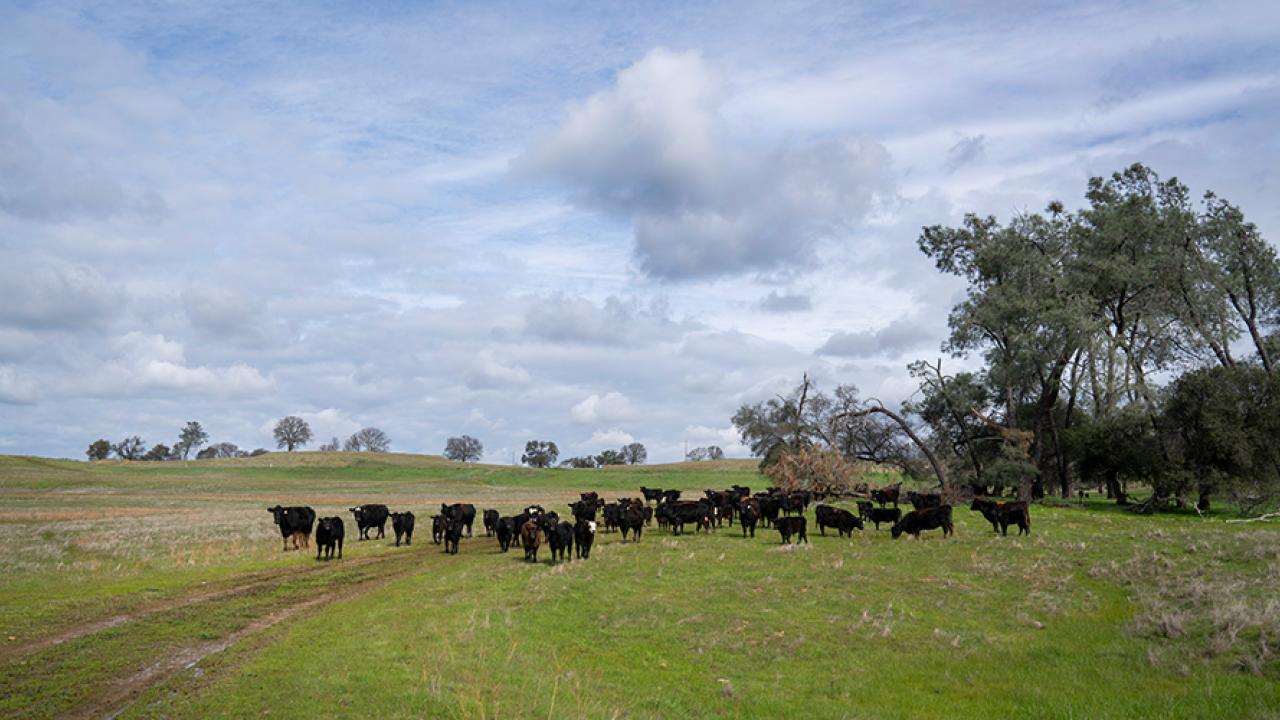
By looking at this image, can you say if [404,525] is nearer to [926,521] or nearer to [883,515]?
[883,515]

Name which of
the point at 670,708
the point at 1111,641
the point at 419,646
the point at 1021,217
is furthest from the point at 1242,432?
the point at 419,646

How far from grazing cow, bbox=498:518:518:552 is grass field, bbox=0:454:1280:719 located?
1501 millimetres

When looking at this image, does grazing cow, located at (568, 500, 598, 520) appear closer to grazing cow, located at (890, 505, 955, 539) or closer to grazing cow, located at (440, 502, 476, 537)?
grazing cow, located at (440, 502, 476, 537)

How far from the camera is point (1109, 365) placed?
4534 cm

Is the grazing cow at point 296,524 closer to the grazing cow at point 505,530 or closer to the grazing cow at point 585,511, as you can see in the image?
the grazing cow at point 505,530

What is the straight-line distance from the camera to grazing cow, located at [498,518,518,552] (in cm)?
2599

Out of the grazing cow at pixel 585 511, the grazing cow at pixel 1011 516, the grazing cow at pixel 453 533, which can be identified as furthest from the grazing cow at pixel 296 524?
the grazing cow at pixel 1011 516

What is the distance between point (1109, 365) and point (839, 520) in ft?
91.7

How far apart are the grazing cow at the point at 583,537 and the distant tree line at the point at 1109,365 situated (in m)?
24.1

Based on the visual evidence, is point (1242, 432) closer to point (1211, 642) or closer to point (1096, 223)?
point (1096, 223)

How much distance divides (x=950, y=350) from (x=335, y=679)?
49033mm

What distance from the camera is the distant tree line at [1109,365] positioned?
3694 centimetres

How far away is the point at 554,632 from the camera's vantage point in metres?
15.0

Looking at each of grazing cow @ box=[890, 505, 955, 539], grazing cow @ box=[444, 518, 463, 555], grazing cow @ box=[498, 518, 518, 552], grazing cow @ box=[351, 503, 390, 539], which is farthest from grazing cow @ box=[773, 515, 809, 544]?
grazing cow @ box=[351, 503, 390, 539]
